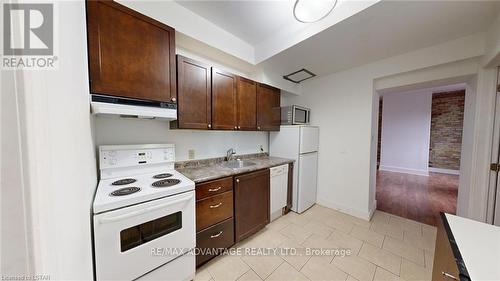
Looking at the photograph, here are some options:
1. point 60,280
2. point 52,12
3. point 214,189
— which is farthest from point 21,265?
point 214,189

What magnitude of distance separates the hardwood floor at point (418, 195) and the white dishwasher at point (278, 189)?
182 centimetres

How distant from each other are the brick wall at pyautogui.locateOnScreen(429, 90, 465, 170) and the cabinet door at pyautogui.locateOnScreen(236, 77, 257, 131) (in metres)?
6.39

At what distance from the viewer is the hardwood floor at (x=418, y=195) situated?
265 centimetres

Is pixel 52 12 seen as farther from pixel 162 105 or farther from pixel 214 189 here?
pixel 214 189

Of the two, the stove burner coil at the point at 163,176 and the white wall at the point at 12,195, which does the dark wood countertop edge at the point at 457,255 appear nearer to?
the white wall at the point at 12,195

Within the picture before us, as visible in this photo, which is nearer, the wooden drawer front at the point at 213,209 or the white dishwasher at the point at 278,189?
the wooden drawer front at the point at 213,209

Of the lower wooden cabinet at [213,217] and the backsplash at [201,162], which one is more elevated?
the backsplash at [201,162]

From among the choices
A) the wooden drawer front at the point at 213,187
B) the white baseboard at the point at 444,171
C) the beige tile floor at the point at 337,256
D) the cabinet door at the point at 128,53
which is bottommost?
the beige tile floor at the point at 337,256

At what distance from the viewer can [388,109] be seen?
18.1 feet

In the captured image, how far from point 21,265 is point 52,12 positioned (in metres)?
0.81

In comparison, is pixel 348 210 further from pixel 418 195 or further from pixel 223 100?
pixel 223 100

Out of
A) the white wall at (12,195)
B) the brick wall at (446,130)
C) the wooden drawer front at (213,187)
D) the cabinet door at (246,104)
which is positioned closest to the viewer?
the white wall at (12,195)

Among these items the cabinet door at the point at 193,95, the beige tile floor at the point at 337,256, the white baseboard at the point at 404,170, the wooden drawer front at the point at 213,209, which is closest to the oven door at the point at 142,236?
the wooden drawer front at the point at 213,209

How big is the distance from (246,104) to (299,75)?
3.97 feet
